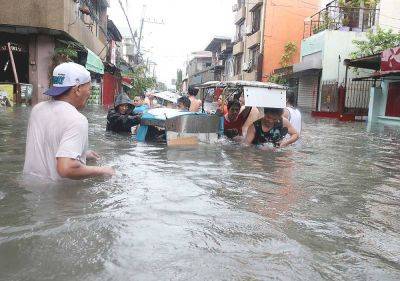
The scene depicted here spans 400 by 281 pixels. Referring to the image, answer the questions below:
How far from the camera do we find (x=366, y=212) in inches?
160

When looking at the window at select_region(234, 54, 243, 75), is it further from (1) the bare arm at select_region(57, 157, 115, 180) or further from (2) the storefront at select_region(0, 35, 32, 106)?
(1) the bare arm at select_region(57, 157, 115, 180)

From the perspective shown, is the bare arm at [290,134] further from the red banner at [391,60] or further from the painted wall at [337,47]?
the painted wall at [337,47]

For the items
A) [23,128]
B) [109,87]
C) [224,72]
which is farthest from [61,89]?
[224,72]

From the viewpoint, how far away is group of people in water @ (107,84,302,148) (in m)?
7.73

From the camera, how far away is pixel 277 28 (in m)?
33.6

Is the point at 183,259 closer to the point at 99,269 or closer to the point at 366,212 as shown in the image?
the point at 99,269

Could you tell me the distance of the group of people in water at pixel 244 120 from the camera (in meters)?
7.73

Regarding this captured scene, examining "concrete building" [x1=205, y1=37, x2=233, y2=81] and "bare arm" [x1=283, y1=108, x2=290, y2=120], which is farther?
"concrete building" [x1=205, y1=37, x2=233, y2=81]

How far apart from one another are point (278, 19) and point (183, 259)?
108 ft

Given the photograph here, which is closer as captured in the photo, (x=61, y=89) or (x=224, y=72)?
(x=61, y=89)

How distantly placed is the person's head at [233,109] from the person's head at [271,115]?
1.36 metres

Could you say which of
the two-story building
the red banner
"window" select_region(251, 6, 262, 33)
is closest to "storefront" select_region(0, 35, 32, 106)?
the red banner

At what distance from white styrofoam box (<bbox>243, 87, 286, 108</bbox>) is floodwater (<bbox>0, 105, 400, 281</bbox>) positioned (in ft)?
5.08

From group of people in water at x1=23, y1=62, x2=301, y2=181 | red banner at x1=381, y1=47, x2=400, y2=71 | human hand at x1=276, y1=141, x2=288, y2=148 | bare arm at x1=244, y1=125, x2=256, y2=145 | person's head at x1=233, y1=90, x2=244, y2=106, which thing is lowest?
human hand at x1=276, y1=141, x2=288, y2=148
